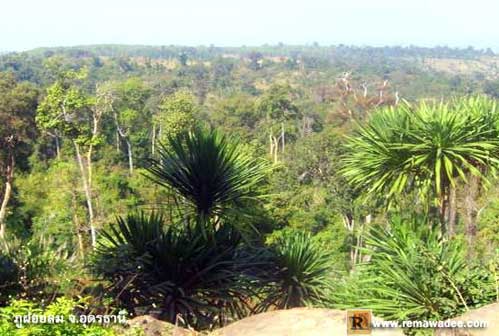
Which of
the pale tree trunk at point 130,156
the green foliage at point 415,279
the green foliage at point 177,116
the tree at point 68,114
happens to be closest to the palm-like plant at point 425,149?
the green foliage at point 415,279

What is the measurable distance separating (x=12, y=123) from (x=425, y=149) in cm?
2336

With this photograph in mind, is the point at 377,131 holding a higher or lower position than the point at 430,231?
higher

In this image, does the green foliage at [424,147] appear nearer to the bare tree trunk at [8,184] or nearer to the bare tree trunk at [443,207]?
the bare tree trunk at [443,207]

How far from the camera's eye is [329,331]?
500 cm

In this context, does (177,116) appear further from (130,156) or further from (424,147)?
(424,147)

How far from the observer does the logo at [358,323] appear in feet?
16.1

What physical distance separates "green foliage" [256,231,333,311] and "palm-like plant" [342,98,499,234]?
1258mm

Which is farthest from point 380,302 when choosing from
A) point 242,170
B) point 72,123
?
point 72,123

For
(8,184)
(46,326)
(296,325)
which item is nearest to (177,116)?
(8,184)

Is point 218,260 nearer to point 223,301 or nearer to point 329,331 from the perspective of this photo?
point 223,301

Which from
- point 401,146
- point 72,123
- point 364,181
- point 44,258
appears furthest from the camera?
point 72,123

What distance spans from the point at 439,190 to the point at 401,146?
2.41 ft

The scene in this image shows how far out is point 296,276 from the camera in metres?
8.55

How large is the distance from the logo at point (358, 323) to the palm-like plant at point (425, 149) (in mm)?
3087
